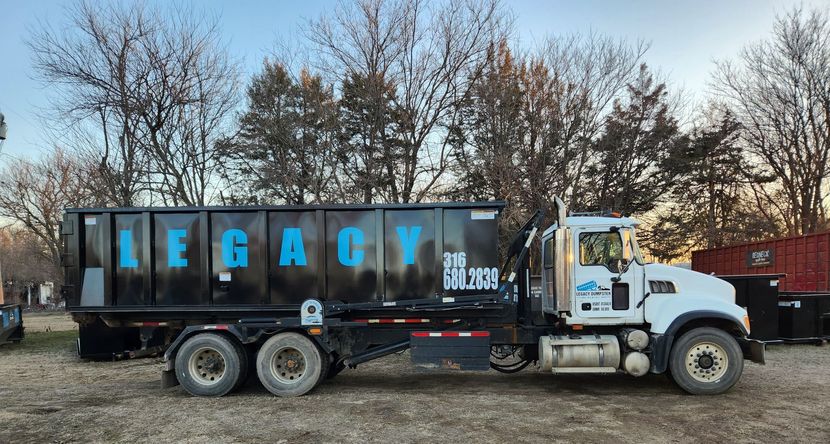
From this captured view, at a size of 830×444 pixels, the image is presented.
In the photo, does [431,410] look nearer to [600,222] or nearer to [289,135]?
[600,222]

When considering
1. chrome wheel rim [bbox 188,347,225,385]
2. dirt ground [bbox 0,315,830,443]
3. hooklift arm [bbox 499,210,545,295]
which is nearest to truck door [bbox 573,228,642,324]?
hooklift arm [bbox 499,210,545,295]

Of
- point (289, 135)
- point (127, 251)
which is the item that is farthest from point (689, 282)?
→ point (289, 135)

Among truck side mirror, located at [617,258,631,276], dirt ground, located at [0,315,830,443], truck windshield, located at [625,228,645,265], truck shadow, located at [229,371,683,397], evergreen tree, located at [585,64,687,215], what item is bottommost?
truck shadow, located at [229,371,683,397]

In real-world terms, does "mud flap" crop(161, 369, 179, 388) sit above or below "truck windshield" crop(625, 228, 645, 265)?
below

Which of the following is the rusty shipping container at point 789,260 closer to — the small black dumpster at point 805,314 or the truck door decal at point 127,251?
the small black dumpster at point 805,314

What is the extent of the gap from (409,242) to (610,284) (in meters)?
2.83

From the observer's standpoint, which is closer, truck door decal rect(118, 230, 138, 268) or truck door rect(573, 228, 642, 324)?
truck door rect(573, 228, 642, 324)

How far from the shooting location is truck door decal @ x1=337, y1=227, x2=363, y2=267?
7242mm

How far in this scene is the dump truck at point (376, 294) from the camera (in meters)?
7.05

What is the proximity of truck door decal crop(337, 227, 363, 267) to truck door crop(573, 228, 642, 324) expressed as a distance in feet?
9.86

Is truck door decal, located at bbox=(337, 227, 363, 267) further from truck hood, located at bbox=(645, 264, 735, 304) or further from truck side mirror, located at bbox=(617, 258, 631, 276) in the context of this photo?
truck hood, located at bbox=(645, 264, 735, 304)

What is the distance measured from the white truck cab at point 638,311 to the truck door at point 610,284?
1 cm

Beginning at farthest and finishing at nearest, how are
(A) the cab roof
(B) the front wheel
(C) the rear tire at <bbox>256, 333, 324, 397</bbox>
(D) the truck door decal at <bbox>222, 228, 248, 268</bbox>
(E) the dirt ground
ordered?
1. (D) the truck door decal at <bbox>222, 228, 248, 268</bbox>
2. (A) the cab roof
3. (C) the rear tire at <bbox>256, 333, 324, 397</bbox>
4. (B) the front wheel
5. (E) the dirt ground

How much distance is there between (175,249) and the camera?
739 cm
